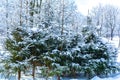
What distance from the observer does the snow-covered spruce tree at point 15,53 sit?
10.9 m

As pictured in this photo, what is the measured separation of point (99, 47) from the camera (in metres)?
12.9

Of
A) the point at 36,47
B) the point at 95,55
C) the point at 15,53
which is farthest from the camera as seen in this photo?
the point at 95,55

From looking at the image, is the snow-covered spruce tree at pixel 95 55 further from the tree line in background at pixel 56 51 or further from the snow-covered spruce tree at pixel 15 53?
the snow-covered spruce tree at pixel 15 53

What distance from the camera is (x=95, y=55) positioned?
12.9 m

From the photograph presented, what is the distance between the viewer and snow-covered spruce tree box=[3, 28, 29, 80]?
1089 centimetres

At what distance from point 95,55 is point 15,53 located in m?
4.28

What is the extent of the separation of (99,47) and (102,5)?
107 feet

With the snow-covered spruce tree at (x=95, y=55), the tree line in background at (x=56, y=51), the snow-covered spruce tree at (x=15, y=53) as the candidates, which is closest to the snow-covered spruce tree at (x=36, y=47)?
the tree line in background at (x=56, y=51)

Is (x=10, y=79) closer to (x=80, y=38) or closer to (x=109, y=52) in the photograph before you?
(x=80, y=38)

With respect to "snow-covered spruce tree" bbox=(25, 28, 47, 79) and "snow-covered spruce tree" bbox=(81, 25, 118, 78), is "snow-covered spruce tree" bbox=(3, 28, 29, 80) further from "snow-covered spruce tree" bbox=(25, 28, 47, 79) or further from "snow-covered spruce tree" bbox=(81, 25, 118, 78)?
"snow-covered spruce tree" bbox=(81, 25, 118, 78)

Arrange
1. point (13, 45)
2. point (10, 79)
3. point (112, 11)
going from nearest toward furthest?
point (13, 45)
point (10, 79)
point (112, 11)

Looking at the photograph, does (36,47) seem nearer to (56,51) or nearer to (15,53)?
(56,51)


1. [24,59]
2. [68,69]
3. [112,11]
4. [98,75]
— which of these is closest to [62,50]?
[68,69]

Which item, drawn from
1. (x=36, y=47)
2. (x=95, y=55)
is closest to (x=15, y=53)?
(x=36, y=47)
